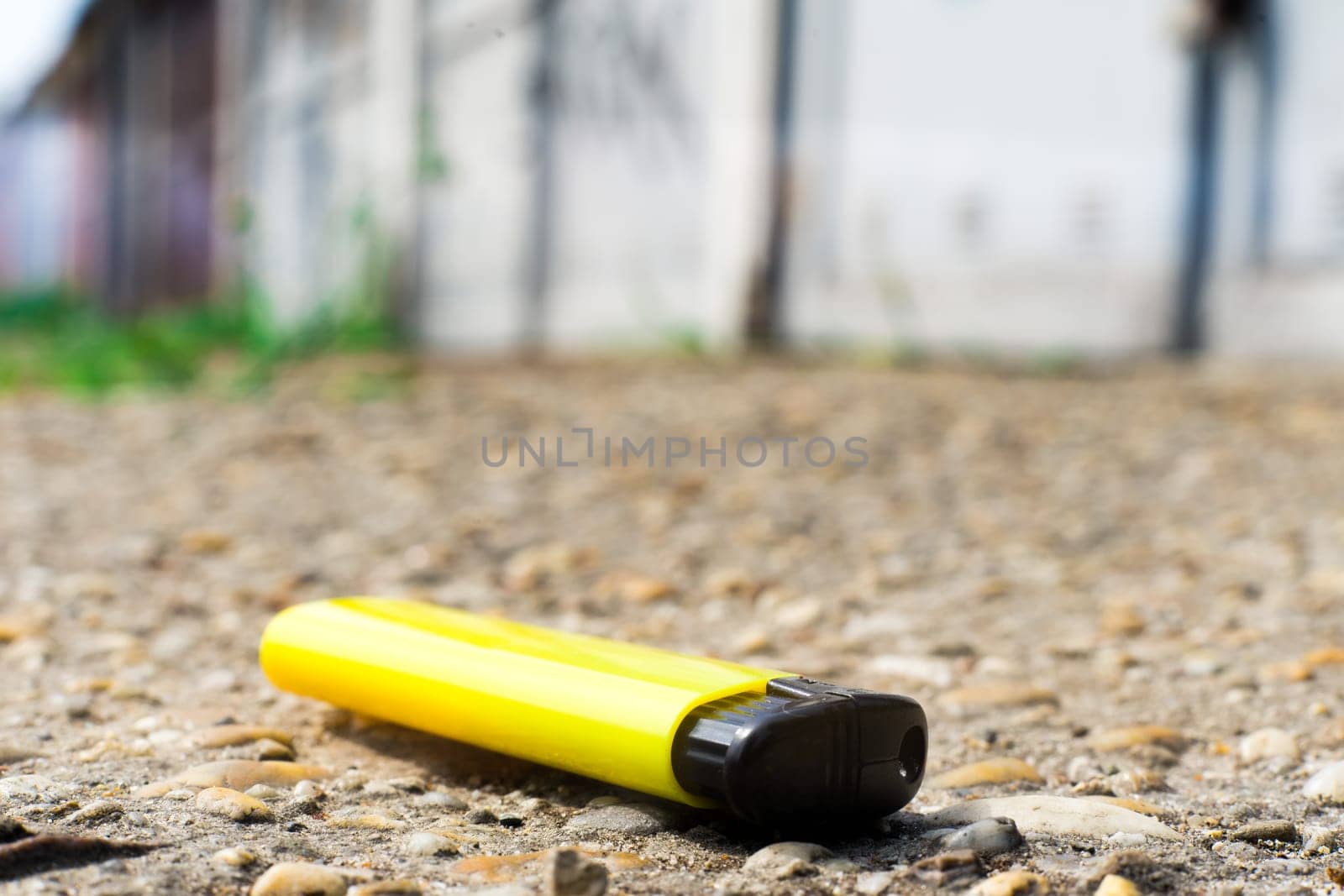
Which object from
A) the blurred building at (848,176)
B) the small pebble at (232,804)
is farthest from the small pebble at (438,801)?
the blurred building at (848,176)

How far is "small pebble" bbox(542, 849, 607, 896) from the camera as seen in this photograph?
79 cm

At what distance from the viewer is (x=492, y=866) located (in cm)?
87

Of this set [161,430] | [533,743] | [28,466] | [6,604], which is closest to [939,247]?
[161,430]

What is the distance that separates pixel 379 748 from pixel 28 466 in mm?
1718

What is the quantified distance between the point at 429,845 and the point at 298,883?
4.5 inches

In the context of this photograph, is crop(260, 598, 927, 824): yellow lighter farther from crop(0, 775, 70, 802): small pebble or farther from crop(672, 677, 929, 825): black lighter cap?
crop(0, 775, 70, 802): small pebble

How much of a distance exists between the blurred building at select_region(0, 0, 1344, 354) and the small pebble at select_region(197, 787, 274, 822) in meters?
2.71

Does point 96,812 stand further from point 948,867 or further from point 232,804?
point 948,867

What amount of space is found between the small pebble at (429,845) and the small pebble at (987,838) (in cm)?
32

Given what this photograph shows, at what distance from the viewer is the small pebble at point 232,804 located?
94cm

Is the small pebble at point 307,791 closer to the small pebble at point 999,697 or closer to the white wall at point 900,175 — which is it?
the small pebble at point 999,697

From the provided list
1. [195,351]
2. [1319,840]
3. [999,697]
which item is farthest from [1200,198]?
[195,351]

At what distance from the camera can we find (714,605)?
1742 mm

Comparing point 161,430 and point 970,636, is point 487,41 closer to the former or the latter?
point 161,430
